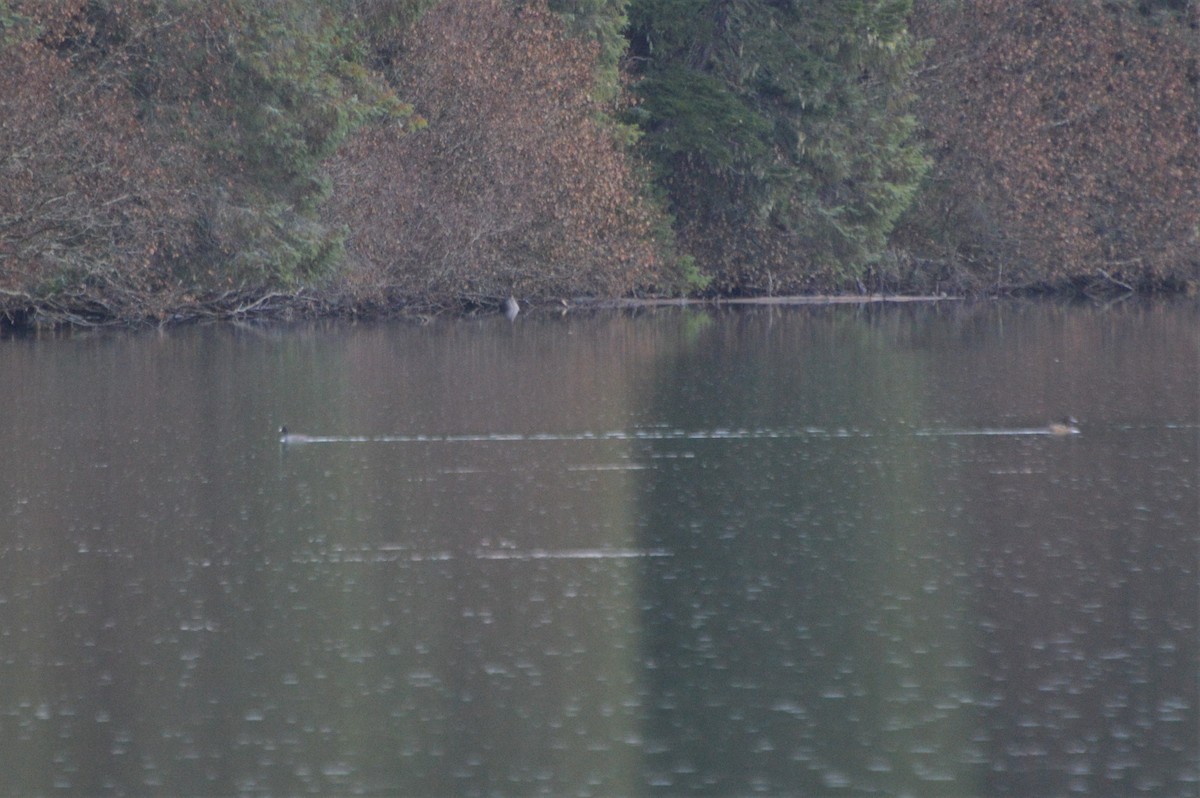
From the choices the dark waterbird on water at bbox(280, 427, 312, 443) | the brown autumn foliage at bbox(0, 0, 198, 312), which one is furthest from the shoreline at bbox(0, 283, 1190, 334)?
the dark waterbird on water at bbox(280, 427, 312, 443)

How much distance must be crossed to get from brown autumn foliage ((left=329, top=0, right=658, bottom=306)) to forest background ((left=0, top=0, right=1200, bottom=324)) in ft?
0.18

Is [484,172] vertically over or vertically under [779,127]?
under

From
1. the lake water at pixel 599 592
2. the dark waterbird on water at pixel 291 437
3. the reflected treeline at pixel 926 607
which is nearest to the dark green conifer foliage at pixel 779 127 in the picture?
the lake water at pixel 599 592

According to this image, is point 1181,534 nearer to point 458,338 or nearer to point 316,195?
point 458,338

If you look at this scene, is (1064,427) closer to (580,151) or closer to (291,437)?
(291,437)

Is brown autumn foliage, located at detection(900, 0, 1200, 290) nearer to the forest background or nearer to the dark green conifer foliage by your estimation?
the forest background

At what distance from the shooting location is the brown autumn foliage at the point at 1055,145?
4044 cm

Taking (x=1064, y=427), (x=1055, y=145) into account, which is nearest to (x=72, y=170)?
(x=1064, y=427)

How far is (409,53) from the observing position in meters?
32.2

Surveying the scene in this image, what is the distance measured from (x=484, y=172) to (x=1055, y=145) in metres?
15.0

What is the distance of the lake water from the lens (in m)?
6.23

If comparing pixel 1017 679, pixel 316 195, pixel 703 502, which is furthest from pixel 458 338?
pixel 1017 679

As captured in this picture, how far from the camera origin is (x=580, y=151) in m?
33.3

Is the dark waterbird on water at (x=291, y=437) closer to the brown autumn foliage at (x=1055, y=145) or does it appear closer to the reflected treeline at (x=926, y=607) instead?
the reflected treeline at (x=926, y=607)
